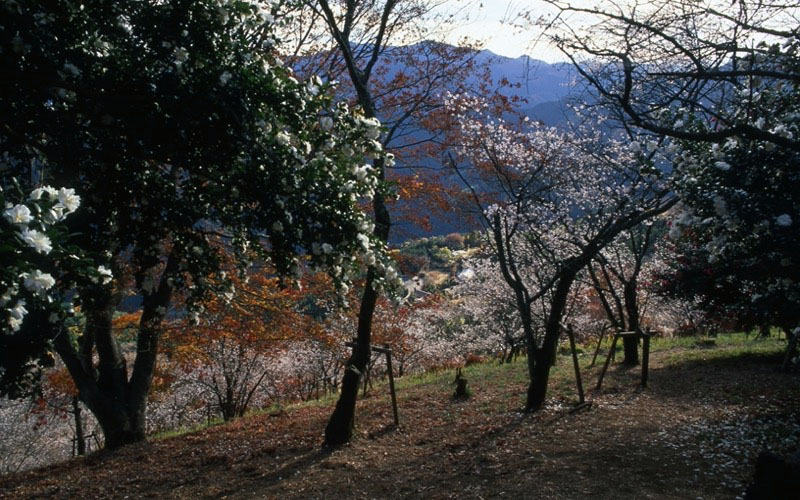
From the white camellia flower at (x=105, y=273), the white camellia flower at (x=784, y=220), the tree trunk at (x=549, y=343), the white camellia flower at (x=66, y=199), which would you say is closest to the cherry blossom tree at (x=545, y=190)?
the tree trunk at (x=549, y=343)

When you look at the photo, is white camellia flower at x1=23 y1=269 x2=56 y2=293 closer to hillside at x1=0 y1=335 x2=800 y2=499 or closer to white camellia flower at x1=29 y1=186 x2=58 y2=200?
white camellia flower at x1=29 y1=186 x2=58 y2=200

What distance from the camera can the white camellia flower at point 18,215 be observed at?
2.62 meters

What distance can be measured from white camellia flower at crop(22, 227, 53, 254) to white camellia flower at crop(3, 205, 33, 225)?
0.04 meters

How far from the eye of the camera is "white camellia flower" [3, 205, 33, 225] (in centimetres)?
262

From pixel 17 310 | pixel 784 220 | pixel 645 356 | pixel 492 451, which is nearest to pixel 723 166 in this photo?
pixel 784 220

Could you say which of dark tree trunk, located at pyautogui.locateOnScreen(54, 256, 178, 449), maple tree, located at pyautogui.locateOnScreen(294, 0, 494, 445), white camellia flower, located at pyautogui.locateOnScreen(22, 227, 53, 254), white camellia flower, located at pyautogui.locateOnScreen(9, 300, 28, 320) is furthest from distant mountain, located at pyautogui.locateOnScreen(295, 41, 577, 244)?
dark tree trunk, located at pyautogui.locateOnScreen(54, 256, 178, 449)

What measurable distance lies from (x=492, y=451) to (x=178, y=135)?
5.00 m

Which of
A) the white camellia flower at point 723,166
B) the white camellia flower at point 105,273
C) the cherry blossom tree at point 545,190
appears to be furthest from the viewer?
the cherry blossom tree at point 545,190

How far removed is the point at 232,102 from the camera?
466cm

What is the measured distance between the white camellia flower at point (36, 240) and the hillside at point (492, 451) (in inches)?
170

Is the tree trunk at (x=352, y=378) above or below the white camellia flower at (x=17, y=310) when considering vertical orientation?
below

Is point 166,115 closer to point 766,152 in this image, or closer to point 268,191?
point 268,191

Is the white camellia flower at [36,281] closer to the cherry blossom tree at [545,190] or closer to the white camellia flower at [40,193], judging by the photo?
the white camellia flower at [40,193]

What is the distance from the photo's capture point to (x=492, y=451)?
7012 mm
